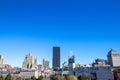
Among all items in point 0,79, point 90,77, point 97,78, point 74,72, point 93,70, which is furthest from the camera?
point 74,72

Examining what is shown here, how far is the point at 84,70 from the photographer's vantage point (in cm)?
18500

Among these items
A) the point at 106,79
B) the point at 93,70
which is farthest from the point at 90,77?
the point at 93,70

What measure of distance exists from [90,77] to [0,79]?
61539mm

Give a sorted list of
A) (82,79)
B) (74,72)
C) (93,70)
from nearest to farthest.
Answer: (82,79) → (93,70) → (74,72)

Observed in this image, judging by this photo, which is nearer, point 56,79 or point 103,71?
point 56,79

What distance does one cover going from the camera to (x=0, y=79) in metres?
128

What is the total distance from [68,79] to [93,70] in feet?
198

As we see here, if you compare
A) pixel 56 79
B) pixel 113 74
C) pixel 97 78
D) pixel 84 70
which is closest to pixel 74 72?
pixel 84 70

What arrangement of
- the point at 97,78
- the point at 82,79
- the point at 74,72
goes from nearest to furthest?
the point at 82,79 < the point at 97,78 < the point at 74,72

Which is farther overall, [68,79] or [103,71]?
[103,71]

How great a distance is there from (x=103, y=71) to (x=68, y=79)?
49.1m

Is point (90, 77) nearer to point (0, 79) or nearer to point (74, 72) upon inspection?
point (74, 72)

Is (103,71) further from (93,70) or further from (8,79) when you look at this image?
(8,79)

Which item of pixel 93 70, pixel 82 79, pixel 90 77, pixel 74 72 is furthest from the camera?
pixel 74 72
